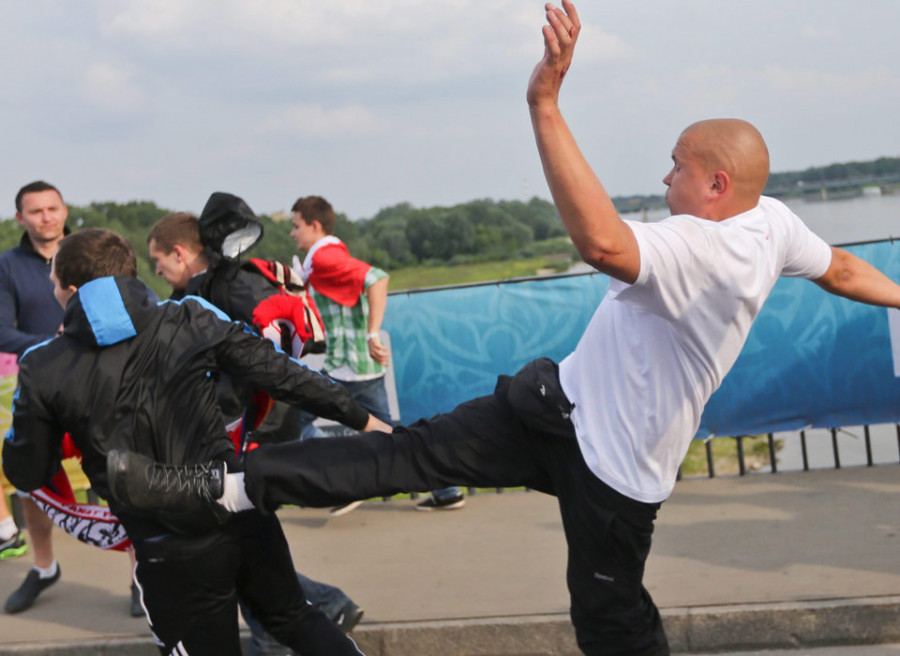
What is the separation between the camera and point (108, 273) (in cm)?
339

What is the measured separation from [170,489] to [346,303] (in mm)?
3779

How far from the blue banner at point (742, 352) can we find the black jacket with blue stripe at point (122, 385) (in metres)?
4.20

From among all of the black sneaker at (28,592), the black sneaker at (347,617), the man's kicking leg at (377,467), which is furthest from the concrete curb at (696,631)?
the man's kicking leg at (377,467)

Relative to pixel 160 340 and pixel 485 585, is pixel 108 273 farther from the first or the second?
pixel 485 585

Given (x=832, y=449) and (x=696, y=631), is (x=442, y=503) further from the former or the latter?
(x=832, y=449)

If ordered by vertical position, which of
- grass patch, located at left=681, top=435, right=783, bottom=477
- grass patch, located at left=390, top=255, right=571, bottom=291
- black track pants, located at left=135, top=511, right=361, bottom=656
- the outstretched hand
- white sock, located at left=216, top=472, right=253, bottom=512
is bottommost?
grass patch, located at left=681, top=435, right=783, bottom=477

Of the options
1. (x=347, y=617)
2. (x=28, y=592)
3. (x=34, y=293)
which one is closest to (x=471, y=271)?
(x=34, y=293)

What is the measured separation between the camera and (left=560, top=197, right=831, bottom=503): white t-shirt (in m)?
2.69

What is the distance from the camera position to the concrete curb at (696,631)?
4.46 m

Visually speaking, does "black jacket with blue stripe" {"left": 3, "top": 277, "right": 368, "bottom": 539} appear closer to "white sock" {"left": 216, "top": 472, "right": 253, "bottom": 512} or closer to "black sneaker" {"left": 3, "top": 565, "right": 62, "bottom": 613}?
"white sock" {"left": 216, "top": 472, "right": 253, "bottom": 512}

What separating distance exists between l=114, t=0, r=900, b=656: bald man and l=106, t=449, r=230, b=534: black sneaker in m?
0.02

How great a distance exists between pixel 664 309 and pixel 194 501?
5.05ft

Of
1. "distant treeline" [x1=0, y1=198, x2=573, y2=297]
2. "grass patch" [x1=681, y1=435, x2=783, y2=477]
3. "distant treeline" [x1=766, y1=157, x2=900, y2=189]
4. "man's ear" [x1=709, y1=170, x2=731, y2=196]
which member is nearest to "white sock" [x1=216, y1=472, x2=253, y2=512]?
"man's ear" [x1=709, y1=170, x2=731, y2=196]

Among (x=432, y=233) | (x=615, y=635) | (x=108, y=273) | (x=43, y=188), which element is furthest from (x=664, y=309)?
(x=432, y=233)
